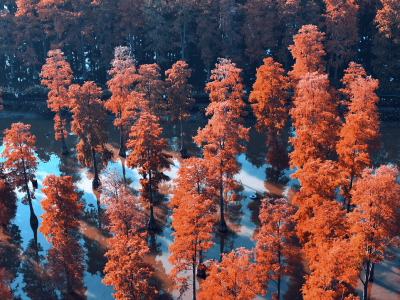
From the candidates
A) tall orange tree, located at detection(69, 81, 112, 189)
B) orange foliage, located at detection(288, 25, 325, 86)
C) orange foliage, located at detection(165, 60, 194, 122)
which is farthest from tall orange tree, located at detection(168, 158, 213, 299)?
orange foliage, located at detection(288, 25, 325, 86)

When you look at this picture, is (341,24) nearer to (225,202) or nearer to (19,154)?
(225,202)

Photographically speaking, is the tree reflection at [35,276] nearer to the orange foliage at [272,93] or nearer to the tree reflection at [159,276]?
the tree reflection at [159,276]

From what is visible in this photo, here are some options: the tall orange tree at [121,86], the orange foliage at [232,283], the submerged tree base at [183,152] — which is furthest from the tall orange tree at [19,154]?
the orange foliage at [232,283]

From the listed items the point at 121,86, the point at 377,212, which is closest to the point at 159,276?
the point at 377,212

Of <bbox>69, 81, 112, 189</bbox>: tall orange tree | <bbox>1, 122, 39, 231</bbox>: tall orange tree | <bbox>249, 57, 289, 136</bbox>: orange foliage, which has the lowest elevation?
<bbox>1, 122, 39, 231</bbox>: tall orange tree

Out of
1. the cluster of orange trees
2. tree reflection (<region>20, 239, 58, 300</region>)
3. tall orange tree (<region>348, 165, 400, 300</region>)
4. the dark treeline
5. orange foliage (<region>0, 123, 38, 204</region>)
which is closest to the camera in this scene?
the cluster of orange trees

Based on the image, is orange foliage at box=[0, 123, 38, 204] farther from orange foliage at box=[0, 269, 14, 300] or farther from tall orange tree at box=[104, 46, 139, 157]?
orange foliage at box=[0, 269, 14, 300]

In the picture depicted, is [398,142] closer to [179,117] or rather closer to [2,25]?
[179,117]

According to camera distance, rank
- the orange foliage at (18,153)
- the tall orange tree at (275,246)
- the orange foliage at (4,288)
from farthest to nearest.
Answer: the orange foliage at (18,153)
the tall orange tree at (275,246)
the orange foliage at (4,288)
